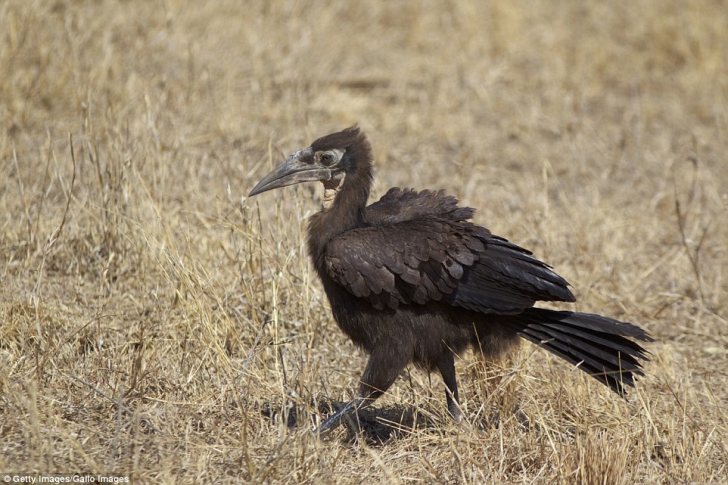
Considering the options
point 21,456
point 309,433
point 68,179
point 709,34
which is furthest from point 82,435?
point 709,34

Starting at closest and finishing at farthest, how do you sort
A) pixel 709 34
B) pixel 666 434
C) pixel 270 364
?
1. pixel 666 434
2. pixel 270 364
3. pixel 709 34

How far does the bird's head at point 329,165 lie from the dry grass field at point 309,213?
0.57m

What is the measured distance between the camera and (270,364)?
4328mm

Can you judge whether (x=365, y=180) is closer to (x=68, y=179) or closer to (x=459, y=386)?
(x=459, y=386)

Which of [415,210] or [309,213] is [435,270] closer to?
[415,210]

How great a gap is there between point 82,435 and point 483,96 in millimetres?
5728

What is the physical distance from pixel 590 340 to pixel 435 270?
0.79 m

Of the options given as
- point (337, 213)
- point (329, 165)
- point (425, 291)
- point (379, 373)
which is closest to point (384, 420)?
point (379, 373)

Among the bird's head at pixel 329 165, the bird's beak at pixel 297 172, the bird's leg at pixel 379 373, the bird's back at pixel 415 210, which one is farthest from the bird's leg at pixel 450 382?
the bird's beak at pixel 297 172

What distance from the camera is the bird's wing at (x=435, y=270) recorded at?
3.68 m

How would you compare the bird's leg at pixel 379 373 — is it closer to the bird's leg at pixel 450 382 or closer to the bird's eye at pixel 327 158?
the bird's leg at pixel 450 382

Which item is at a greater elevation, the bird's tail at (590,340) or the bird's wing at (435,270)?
the bird's wing at (435,270)

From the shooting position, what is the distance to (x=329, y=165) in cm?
401

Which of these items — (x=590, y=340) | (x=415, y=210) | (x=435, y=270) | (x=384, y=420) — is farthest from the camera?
(x=415, y=210)
